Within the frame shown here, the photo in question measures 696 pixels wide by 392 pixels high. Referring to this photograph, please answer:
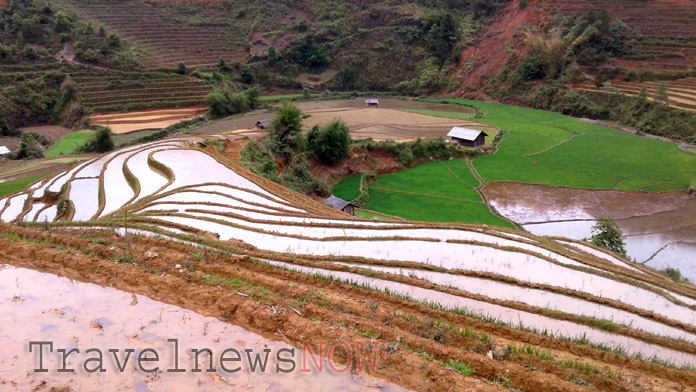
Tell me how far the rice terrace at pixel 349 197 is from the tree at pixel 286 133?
0.17 m

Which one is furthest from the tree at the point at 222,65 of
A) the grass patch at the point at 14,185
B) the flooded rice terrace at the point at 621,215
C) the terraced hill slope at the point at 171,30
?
the flooded rice terrace at the point at 621,215

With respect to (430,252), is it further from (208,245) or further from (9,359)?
(9,359)

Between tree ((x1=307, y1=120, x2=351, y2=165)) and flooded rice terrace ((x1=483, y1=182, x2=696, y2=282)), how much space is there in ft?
30.5

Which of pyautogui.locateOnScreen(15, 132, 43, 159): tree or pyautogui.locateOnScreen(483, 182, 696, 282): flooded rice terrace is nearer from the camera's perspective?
pyautogui.locateOnScreen(483, 182, 696, 282): flooded rice terrace

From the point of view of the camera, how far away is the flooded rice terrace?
1862cm

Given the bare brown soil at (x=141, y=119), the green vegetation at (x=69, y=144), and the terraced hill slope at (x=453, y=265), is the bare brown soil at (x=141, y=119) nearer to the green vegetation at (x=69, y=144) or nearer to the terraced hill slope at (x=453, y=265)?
the green vegetation at (x=69, y=144)

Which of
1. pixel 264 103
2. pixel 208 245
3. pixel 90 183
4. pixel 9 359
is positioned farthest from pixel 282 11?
pixel 9 359

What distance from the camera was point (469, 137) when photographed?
106 feet

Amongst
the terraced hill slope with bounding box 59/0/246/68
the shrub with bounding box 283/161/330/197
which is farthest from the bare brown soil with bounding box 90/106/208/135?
the shrub with bounding box 283/161/330/197

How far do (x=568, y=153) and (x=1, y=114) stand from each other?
46308 mm

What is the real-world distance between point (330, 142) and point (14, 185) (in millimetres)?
17962

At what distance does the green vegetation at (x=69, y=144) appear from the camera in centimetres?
3372

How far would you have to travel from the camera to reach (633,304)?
9.07 metres

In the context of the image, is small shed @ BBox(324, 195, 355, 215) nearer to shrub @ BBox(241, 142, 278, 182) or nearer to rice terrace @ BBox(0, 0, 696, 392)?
rice terrace @ BBox(0, 0, 696, 392)
